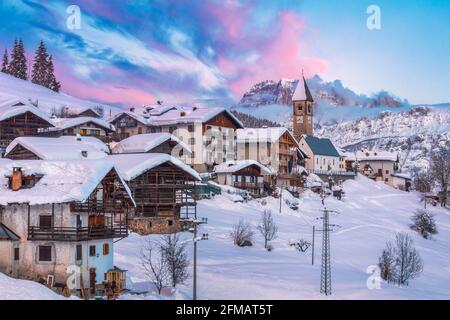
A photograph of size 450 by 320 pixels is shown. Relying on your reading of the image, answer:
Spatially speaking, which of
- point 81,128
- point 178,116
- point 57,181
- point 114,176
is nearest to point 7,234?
point 57,181

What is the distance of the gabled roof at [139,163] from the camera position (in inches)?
2104

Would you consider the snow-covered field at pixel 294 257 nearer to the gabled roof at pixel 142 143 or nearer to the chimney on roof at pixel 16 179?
the chimney on roof at pixel 16 179

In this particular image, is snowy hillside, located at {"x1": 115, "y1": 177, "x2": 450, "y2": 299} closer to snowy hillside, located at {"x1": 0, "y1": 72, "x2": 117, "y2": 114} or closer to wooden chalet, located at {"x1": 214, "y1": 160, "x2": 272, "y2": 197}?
wooden chalet, located at {"x1": 214, "y1": 160, "x2": 272, "y2": 197}

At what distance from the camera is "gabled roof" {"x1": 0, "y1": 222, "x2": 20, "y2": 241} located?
36.0m

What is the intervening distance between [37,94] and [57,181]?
8785 cm

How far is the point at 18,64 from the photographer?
139m

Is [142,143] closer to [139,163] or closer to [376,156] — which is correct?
[139,163]

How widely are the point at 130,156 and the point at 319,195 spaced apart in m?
40.0

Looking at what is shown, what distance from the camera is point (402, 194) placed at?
10156 cm

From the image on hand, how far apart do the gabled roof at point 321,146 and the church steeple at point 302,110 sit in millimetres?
10543

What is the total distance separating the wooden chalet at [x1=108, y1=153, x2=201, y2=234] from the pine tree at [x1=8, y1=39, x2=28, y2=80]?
8709 centimetres

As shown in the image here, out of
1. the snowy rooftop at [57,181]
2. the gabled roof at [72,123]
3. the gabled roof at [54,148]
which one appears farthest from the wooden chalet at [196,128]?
the snowy rooftop at [57,181]
